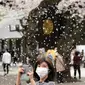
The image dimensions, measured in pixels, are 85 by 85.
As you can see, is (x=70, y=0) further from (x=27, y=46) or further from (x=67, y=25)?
(x=27, y=46)

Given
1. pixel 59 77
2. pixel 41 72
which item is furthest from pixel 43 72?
pixel 59 77

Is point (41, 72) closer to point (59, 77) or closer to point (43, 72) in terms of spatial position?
point (43, 72)

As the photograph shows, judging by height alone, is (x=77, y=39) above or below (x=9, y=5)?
below

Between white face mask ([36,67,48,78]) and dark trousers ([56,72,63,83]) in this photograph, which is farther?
dark trousers ([56,72,63,83])

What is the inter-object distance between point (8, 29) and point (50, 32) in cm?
1400

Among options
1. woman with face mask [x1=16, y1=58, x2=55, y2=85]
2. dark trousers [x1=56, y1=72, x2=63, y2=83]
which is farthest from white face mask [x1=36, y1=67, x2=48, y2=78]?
dark trousers [x1=56, y1=72, x2=63, y2=83]

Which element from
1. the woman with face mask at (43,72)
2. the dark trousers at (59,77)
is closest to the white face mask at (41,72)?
the woman with face mask at (43,72)

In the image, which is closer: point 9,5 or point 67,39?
point 67,39

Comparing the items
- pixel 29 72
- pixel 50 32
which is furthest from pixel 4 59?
pixel 29 72

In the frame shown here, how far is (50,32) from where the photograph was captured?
56.9 ft

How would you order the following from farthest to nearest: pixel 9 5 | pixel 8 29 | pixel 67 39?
pixel 8 29 → pixel 9 5 → pixel 67 39

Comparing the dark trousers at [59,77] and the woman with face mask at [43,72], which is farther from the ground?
the woman with face mask at [43,72]

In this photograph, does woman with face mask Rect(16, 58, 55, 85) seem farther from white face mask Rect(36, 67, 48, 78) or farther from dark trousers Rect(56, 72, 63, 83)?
dark trousers Rect(56, 72, 63, 83)

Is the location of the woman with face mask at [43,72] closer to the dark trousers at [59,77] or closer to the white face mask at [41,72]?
the white face mask at [41,72]
